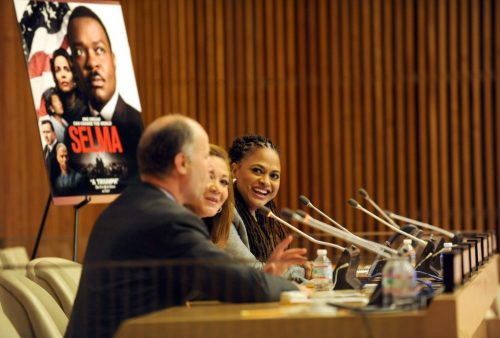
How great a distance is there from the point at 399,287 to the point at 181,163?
2.69ft

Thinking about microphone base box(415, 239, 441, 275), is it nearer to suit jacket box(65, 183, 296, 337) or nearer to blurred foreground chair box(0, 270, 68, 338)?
suit jacket box(65, 183, 296, 337)

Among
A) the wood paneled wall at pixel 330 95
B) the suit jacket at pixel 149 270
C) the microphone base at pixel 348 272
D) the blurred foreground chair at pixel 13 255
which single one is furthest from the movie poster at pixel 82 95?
the wood paneled wall at pixel 330 95

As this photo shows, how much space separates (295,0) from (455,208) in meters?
2.28

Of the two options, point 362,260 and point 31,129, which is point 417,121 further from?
point 362,260

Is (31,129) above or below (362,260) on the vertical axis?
above

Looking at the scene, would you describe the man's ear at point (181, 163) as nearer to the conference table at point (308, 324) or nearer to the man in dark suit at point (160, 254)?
the man in dark suit at point (160, 254)

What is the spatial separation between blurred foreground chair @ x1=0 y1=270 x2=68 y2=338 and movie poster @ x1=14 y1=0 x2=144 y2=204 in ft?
5.50

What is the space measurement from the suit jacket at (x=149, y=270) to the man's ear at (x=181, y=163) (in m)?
0.10

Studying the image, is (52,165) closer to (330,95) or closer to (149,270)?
(149,270)

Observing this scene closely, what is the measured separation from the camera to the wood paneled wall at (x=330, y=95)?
9.24 meters

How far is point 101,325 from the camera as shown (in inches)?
122

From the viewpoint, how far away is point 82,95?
6.14m

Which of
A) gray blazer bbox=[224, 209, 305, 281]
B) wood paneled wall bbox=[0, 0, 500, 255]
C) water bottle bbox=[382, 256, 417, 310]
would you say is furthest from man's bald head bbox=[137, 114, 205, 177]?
wood paneled wall bbox=[0, 0, 500, 255]

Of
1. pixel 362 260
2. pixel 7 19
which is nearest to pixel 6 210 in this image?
pixel 7 19
